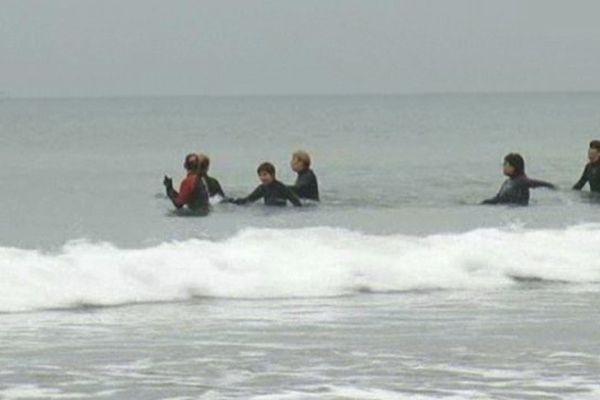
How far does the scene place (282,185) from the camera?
2570 cm

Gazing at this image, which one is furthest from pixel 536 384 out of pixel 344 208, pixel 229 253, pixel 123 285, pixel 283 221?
pixel 344 208

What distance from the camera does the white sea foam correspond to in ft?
51.1

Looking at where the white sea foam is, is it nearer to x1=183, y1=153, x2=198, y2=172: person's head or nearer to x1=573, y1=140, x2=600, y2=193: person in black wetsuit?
x1=183, y1=153, x2=198, y2=172: person's head

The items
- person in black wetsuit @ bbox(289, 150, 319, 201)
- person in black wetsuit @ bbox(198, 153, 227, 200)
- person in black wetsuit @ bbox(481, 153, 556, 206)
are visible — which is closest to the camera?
person in black wetsuit @ bbox(198, 153, 227, 200)

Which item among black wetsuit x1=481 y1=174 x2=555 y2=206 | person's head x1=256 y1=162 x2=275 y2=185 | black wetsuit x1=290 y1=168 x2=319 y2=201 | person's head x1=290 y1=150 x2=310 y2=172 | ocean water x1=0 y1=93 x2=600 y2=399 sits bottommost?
ocean water x1=0 y1=93 x2=600 y2=399

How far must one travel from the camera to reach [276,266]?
17141 millimetres

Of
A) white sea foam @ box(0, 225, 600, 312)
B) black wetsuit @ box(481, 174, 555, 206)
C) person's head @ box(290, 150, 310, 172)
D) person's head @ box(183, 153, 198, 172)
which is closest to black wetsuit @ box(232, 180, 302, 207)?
person's head @ box(290, 150, 310, 172)

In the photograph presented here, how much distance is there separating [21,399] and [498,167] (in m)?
36.8

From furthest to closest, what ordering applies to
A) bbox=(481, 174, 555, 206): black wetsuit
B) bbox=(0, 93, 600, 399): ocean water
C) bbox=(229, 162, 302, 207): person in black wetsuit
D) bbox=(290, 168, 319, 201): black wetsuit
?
bbox=(290, 168, 319, 201): black wetsuit < bbox=(481, 174, 555, 206): black wetsuit < bbox=(229, 162, 302, 207): person in black wetsuit < bbox=(0, 93, 600, 399): ocean water

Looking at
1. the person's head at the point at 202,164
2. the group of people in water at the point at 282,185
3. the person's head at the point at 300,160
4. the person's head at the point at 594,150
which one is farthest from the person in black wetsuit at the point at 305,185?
the person's head at the point at 594,150

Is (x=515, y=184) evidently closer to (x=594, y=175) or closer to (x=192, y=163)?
(x=594, y=175)

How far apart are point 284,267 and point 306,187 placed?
9.66m

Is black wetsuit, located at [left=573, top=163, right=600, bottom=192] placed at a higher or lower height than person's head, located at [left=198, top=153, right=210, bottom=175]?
lower

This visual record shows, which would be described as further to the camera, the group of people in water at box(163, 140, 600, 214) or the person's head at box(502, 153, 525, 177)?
the person's head at box(502, 153, 525, 177)
